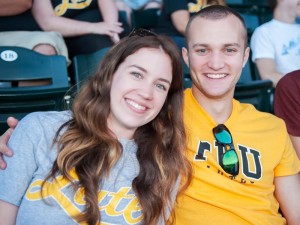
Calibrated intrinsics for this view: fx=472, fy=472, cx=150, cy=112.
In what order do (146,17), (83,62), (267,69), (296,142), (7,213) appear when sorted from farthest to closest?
(146,17), (267,69), (83,62), (296,142), (7,213)

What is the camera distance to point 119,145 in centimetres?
159

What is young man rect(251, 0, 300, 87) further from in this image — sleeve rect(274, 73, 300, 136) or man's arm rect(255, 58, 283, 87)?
sleeve rect(274, 73, 300, 136)

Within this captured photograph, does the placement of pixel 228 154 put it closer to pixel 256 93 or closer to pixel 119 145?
pixel 119 145

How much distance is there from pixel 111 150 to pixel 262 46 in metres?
1.84

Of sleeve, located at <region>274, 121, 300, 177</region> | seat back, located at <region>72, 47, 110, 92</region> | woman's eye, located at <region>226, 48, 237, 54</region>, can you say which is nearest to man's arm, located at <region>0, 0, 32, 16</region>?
seat back, located at <region>72, 47, 110, 92</region>

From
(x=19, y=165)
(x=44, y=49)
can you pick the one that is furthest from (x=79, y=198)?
(x=44, y=49)

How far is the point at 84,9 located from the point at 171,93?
1.36m

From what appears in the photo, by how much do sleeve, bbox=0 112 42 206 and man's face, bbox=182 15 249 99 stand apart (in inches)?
26.1

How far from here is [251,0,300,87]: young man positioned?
3.06 meters

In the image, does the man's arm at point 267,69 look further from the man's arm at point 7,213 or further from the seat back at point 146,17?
the man's arm at point 7,213

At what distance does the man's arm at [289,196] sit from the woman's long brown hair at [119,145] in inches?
15.9

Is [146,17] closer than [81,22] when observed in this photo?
No

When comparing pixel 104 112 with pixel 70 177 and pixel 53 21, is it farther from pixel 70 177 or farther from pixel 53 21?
pixel 53 21

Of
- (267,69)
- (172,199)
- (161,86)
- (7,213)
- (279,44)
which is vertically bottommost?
(267,69)
